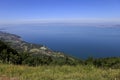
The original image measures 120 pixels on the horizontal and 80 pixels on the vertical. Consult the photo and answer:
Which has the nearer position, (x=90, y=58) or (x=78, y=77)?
(x=78, y=77)

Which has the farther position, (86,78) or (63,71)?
(63,71)

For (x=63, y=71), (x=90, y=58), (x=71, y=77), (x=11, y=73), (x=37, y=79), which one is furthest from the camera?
(x=90, y=58)

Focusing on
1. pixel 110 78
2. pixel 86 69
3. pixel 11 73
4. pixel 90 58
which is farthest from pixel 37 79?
pixel 90 58

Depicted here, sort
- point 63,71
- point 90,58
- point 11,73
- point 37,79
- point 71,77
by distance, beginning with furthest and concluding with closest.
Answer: point 90,58
point 63,71
point 11,73
point 71,77
point 37,79

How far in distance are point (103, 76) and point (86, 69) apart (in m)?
1.89

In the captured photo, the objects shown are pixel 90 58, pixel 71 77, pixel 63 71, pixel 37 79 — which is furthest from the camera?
pixel 90 58

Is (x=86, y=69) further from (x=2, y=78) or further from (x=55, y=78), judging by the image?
(x=2, y=78)

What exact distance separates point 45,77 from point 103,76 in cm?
190

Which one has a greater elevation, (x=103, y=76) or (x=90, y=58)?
(x=103, y=76)

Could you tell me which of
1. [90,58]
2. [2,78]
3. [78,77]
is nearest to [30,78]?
[2,78]

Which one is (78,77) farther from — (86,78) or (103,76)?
(103,76)

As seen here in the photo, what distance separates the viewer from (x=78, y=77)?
8477 millimetres

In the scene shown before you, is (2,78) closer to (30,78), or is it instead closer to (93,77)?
(30,78)

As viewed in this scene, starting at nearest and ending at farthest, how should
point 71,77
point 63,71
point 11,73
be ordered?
point 71,77 → point 11,73 → point 63,71
